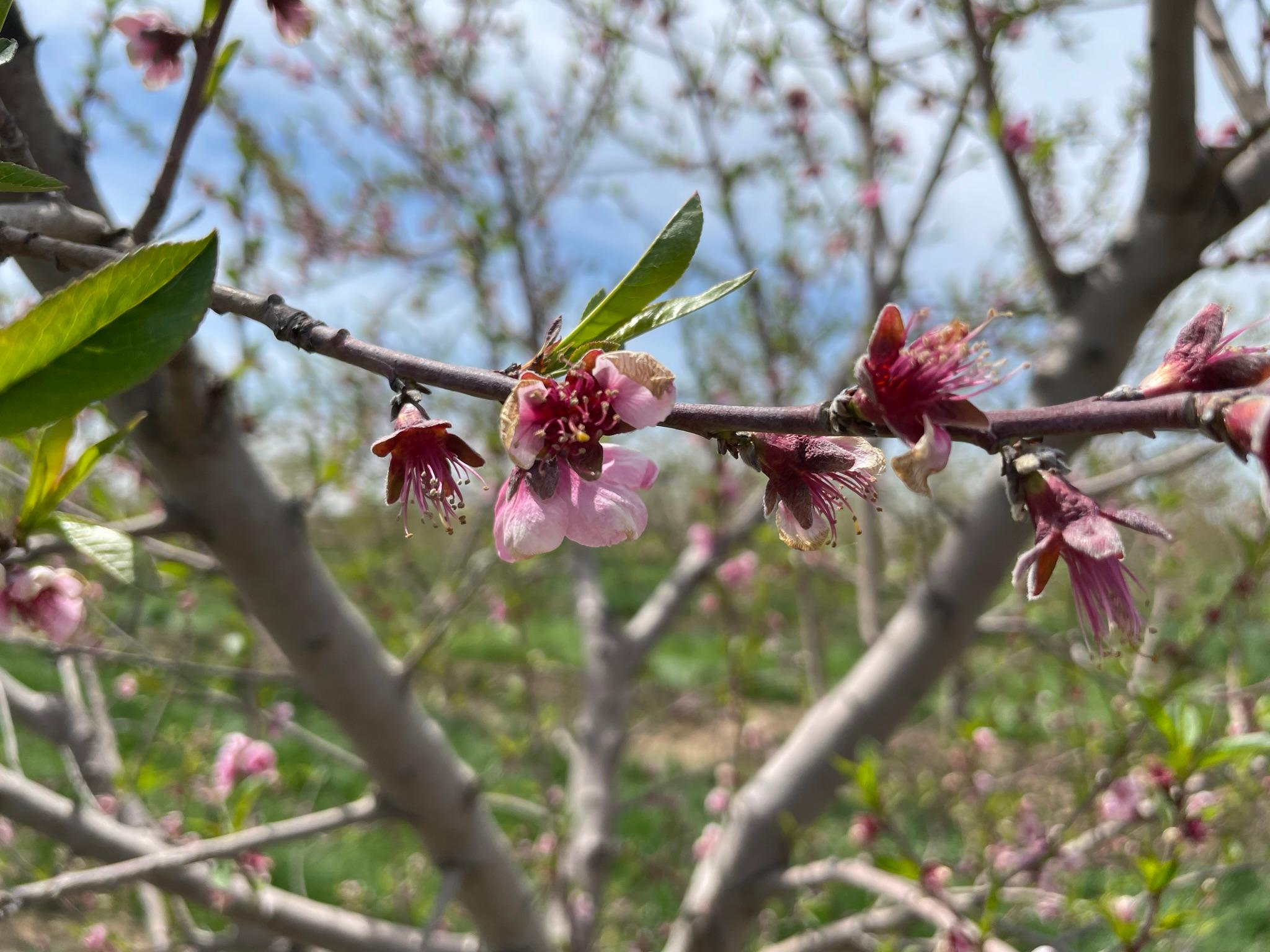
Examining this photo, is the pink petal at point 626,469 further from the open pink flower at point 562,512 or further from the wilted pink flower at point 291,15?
the wilted pink flower at point 291,15

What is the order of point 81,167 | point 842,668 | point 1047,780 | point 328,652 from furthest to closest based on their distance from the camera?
point 842,668
point 1047,780
point 328,652
point 81,167

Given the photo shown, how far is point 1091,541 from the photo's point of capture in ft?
1.79

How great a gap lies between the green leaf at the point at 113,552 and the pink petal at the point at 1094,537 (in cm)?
85

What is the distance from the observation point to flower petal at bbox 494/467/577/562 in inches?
25.2

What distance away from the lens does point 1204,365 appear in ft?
1.82

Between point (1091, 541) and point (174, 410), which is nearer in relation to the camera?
point (1091, 541)

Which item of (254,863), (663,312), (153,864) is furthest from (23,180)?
(254,863)

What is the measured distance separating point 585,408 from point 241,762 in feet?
7.16

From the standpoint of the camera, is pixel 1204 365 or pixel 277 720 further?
pixel 277 720

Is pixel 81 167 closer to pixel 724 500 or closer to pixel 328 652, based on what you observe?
pixel 328 652

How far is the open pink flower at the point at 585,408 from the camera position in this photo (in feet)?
1.80

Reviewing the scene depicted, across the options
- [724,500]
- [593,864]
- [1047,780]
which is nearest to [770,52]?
[724,500]

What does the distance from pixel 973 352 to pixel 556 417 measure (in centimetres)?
40

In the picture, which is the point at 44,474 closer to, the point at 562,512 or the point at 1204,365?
the point at 562,512
